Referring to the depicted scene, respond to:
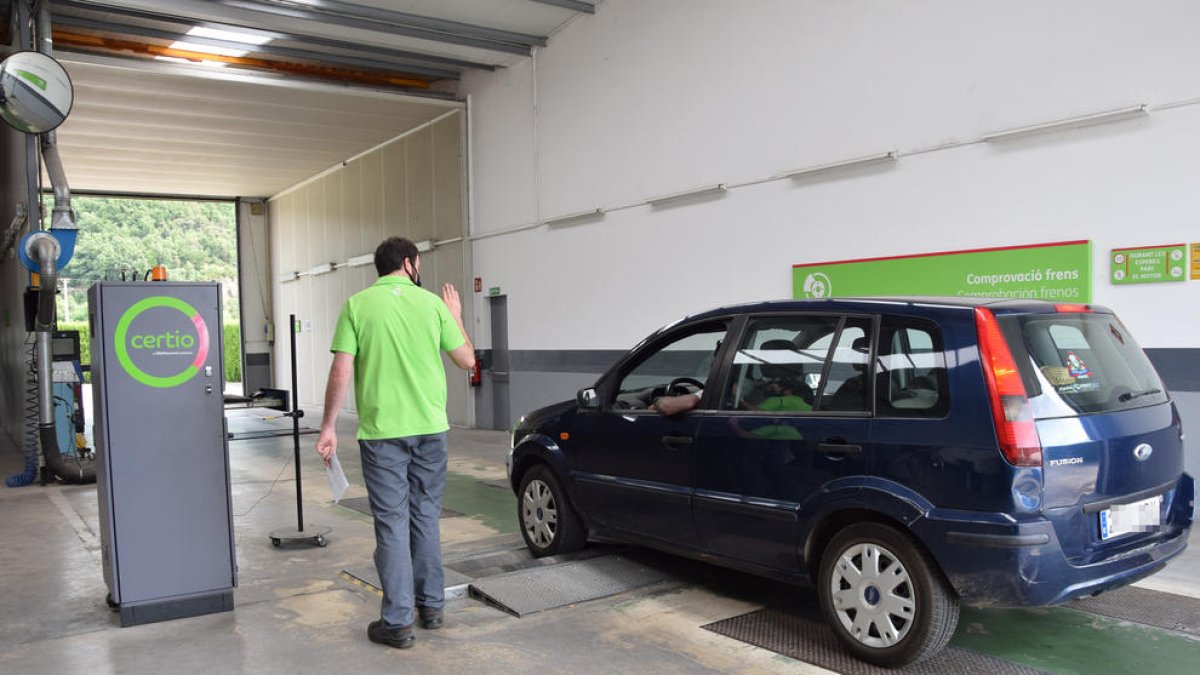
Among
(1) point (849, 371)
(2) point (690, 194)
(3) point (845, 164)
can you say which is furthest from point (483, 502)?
Answer: (1) point (849, 371)

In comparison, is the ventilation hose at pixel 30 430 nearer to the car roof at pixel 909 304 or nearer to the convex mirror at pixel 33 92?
the convex mirror at pixel 33 92

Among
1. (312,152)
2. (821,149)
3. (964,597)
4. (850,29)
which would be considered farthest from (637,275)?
(312,152)

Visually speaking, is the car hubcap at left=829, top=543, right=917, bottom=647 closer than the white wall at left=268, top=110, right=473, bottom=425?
Yes

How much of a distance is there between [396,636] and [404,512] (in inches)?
21.9

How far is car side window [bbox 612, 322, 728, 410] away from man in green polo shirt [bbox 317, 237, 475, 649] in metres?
1.13

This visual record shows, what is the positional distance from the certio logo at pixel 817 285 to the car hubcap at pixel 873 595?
4.81 metres

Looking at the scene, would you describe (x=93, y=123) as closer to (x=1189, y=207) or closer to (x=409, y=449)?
(x=409, y=449)

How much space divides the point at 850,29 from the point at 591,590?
576 cm

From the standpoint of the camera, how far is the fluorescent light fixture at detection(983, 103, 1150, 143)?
621 cm

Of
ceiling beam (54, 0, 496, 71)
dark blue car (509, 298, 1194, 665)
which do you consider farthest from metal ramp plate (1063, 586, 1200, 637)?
ceiling beam (54, 0, 496, 71)

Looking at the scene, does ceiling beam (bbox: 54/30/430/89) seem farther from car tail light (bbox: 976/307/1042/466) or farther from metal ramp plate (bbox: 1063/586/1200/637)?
metal ramp plate (bbox: 1063/586/1200/637)

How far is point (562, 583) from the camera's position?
4.84 metres

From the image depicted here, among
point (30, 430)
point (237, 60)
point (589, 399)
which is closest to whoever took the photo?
point (589, 399)

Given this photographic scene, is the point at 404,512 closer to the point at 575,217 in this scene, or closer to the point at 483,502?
the point at 483,502
